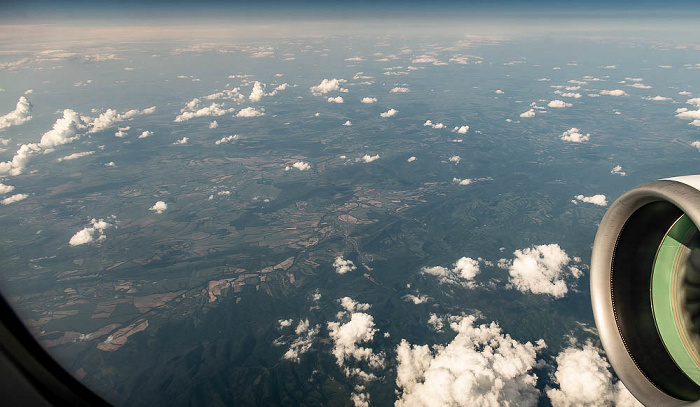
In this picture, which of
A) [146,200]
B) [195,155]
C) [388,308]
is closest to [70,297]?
[146,200]

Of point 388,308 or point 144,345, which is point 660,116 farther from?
point 144,345

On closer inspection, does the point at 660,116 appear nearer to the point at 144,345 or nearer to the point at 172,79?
the point at 144,345

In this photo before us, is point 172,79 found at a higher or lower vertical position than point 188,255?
higher

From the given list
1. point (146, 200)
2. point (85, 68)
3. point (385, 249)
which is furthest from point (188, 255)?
point (85, 68)

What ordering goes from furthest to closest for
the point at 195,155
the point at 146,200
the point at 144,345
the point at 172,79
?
the point at 172,79 → the point at 195,155 → the point at 146,200 → the point at 144,345

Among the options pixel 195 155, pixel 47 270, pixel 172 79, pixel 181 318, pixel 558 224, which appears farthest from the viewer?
pixel 172 79

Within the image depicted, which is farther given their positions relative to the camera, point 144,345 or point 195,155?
point 195,155

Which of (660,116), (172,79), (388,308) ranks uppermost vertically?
(172,79)
